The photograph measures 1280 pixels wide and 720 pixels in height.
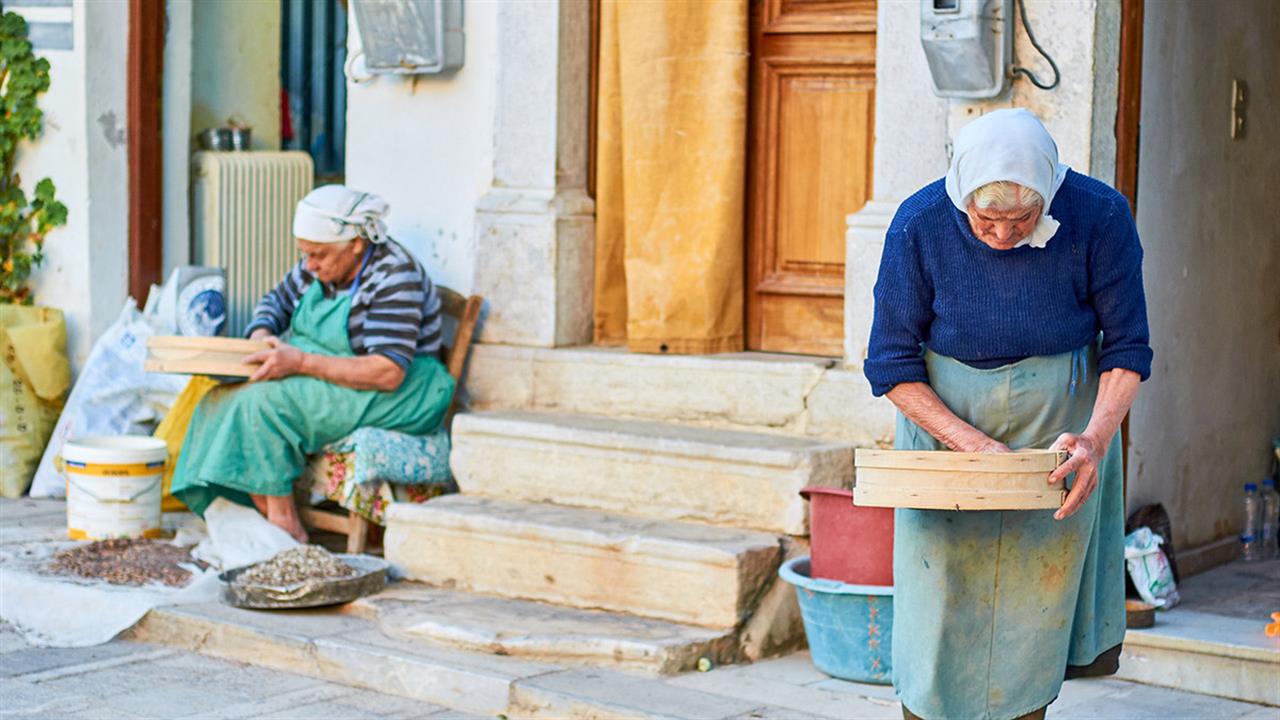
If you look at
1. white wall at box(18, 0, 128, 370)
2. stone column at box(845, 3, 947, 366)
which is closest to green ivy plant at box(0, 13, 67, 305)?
white wall at box(18, 0, 128, 370)

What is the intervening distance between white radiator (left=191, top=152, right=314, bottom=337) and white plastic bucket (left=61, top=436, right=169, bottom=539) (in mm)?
1595

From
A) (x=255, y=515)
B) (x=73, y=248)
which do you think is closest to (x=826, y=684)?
(x=255, y=515)

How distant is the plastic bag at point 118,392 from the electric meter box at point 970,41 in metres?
3.62

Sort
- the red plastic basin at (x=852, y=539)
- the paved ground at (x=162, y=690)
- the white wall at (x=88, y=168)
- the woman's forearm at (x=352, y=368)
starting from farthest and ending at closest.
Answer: the white wall at (x=88, y=168)
the woman's forearm at (x=352, y=368)
the red plastic basin at (x=852, y=539)
the paved ground at (x=162, y=690)

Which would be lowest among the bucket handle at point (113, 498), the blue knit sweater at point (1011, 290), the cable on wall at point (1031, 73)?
the bucket handle at point (113, 498)

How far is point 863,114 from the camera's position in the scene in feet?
21.3

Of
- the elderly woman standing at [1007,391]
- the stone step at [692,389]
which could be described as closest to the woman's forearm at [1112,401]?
the elderly woman standing at [1007,391]

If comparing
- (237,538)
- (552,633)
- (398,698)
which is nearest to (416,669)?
(398,698)

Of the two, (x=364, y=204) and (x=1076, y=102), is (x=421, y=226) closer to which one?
(x=364, y=204)

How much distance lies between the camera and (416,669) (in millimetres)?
5434

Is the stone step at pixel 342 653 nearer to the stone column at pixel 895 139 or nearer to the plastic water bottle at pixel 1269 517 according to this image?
the stone column at pixel 895 139

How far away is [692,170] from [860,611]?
6.55 ft

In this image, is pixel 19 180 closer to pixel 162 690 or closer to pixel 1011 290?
pixel 162 690

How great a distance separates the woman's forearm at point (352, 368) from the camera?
21.7 ft
